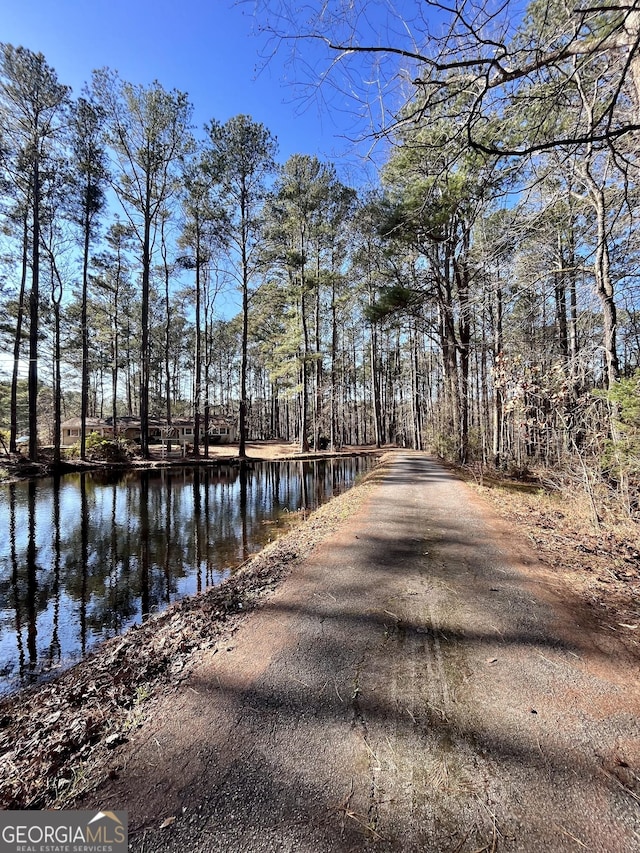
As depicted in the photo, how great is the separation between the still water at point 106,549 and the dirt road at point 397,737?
2.38 meters

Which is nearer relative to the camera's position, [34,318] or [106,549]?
[106,549]

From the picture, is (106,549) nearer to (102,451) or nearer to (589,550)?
(589,550)

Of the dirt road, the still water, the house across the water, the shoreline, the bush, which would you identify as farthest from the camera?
the house across the water

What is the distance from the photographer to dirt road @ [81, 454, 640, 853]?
1.42 metres

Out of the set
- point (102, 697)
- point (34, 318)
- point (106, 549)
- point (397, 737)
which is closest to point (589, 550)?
point (397, 737)

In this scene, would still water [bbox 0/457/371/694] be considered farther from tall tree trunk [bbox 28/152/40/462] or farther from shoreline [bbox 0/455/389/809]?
tall tree trunk [bbox 28/152/40/462]

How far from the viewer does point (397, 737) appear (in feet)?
6.10

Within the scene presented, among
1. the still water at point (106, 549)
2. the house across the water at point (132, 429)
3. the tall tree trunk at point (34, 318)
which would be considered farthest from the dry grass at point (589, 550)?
the house across the water at point (132, 429)

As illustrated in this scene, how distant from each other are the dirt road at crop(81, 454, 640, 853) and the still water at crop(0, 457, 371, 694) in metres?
2.38

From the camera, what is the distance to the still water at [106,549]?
414 centimetres

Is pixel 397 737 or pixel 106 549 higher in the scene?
pixel 397 737

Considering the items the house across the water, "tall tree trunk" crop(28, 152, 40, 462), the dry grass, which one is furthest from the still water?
the house across the water

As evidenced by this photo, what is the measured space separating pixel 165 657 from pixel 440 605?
7.71ft

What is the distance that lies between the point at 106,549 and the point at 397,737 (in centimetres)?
661
